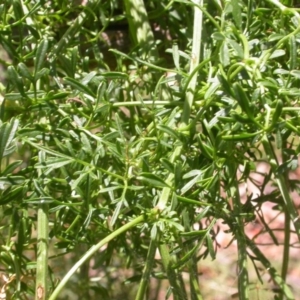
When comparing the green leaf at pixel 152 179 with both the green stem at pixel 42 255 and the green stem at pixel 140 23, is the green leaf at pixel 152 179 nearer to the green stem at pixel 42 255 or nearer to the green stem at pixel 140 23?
the green stem at pixel 42 255

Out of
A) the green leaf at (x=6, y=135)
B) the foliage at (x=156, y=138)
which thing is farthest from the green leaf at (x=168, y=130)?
the green leaf at (x=6, y=135)

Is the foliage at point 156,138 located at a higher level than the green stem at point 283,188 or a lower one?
higher

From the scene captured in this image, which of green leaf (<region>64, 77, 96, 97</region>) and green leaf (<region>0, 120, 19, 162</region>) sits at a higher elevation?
green leaf (<region>64, 77, 96, 97</region>)

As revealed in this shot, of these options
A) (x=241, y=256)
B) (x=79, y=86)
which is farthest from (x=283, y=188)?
(x=79, y=86)

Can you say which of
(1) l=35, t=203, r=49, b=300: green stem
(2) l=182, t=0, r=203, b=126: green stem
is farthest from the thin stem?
(2) l=182, t=0, r=203, b=126: green stem

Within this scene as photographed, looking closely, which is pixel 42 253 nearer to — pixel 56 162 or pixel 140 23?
pixel 56 162

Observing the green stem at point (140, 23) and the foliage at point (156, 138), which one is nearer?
the foliage at point (156, 138)

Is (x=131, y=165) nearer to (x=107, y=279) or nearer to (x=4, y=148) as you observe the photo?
(x=4, y=148)

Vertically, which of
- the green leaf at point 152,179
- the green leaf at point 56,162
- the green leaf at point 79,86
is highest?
the green leaf at point 79,86

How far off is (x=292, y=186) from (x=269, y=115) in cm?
25

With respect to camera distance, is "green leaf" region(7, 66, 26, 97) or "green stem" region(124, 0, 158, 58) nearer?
"green leaf" region(7, 66, 26, 97)

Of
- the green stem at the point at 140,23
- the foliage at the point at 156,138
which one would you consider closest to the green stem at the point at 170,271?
the foliage at the point at 156,138

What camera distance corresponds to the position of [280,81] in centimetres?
54

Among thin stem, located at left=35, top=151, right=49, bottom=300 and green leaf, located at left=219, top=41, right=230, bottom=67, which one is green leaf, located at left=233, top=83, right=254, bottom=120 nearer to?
green leaf, located at left=219, top=41, right=230, bottom=67
